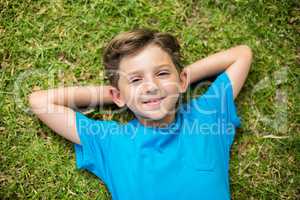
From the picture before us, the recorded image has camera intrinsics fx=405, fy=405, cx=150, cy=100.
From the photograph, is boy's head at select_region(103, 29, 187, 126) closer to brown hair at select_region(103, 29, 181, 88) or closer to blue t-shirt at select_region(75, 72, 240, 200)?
brown hair at select_region(103, 29, 181, 88)

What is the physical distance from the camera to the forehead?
2.48 m

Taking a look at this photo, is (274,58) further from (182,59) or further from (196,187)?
(196,187)

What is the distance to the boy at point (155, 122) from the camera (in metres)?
2.53

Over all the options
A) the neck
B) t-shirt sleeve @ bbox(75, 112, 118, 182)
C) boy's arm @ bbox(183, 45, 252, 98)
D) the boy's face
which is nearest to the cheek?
the boy's face

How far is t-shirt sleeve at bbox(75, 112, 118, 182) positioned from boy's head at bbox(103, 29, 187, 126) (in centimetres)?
26

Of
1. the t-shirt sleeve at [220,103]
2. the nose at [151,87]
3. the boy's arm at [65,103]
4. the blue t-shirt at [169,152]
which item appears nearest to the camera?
the nose at [151,87]

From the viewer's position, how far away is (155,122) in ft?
8.95

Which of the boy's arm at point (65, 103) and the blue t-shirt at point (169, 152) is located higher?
the boy's arm at point (65, 103)

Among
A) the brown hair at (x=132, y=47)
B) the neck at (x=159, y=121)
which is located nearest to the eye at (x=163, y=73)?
the brown hair at (x=132, y=47)

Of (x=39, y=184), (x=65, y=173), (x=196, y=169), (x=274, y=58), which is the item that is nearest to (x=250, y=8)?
(x=274, y=58)

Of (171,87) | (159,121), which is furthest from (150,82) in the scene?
(159,121)

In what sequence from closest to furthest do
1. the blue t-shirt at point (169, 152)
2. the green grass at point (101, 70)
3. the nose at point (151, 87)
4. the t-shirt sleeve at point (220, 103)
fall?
the nose at point (151, 87) → the blue t-shirt at point (169, 152) → the t-shirt sleeve at point (220, 103) → the green grass at point (101, 70)

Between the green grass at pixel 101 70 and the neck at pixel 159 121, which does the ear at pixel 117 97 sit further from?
the green grass at pixel 101 70

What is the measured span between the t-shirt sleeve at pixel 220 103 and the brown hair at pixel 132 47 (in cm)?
31
